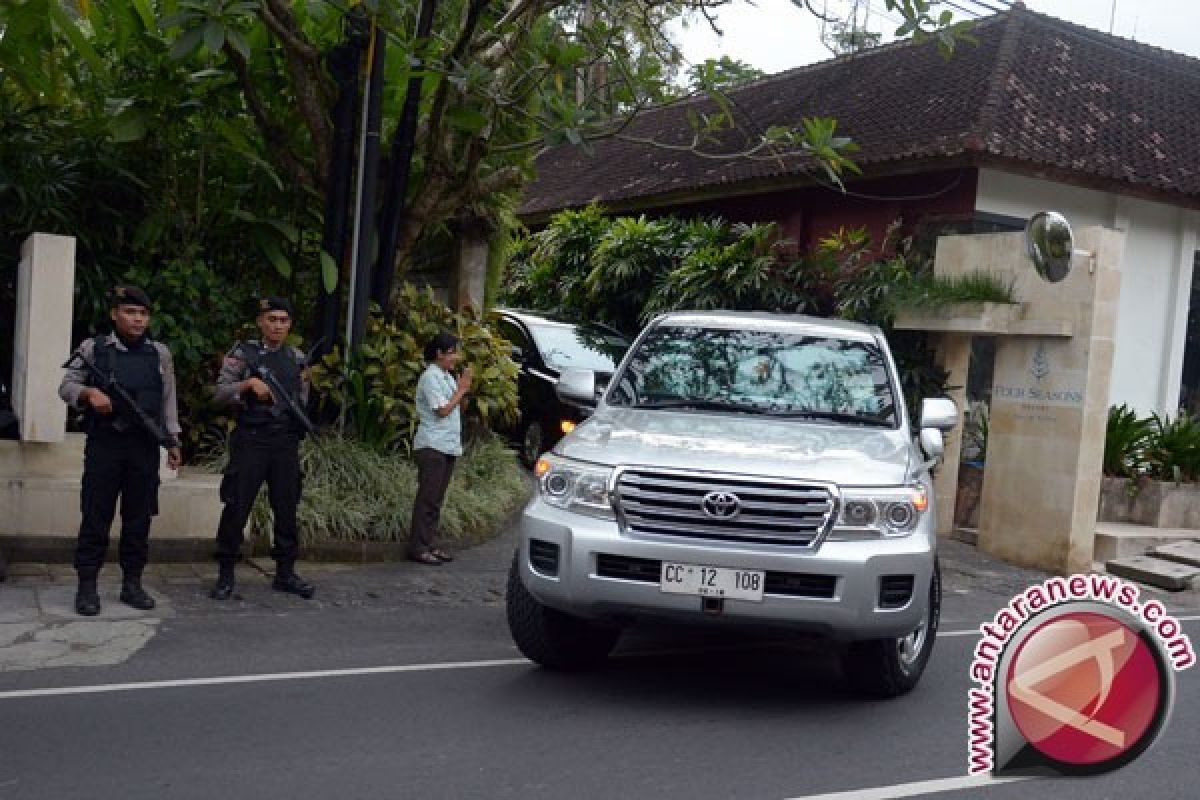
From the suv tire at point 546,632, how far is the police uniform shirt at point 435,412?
2714 mm

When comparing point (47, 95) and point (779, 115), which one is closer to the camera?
point (47, 95)

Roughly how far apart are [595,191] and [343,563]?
11.7 m

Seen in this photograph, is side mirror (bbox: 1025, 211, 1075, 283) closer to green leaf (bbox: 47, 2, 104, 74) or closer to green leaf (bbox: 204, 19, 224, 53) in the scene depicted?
green leaf (bbox: 204, 19, 224, 53)

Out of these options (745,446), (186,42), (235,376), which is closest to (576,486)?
(745,446)

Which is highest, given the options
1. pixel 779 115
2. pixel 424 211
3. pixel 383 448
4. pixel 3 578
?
pixel 779 115

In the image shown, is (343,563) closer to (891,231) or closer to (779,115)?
(891,231)

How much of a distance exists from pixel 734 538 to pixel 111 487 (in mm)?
3705

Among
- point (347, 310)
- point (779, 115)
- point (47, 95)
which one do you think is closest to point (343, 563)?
point (347, 310)

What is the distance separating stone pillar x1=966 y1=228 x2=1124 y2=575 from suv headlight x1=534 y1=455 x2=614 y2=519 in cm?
676

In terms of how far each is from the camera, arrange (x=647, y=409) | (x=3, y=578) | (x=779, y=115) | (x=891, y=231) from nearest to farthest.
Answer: (x=647, y=409) < (x=3, y=578) < (x=891, y=231) < (x=779, y=115)

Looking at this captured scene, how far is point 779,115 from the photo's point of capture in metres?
18.0

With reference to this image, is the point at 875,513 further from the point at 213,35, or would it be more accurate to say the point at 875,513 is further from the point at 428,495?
the point at 213,35

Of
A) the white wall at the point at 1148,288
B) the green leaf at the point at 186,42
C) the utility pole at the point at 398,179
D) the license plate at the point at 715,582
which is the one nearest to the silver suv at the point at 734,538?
the license plate at the point at 715,582

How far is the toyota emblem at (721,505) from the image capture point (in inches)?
216
